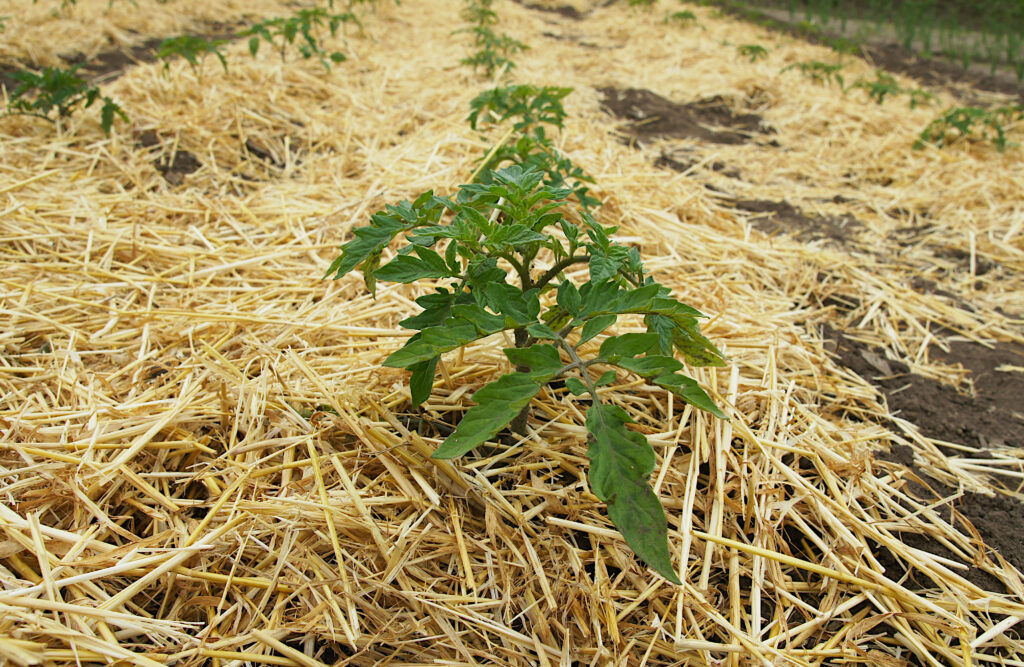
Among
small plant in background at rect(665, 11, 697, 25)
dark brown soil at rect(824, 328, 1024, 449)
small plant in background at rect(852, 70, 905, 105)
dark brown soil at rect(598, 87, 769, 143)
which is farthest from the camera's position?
small plant in background at rect(665, 11, 697, 25)

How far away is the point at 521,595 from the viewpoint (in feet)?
3.76

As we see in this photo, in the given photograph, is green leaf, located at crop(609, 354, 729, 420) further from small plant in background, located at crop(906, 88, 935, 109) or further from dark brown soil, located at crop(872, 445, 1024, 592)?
small plant in background, located at crop(906, 88, 935, 109)

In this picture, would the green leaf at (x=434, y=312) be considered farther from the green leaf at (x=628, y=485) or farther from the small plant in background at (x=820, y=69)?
the small plant in background at (x=820, y=69)

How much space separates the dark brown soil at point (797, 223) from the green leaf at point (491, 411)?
248cm

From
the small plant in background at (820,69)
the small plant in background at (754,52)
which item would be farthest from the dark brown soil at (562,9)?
the small plant in background at (820,69)

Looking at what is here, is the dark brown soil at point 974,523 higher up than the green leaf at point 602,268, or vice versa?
the green leaf at point 602,268

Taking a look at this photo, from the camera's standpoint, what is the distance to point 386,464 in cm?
131

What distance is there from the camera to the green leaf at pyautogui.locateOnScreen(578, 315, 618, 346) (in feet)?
3.63

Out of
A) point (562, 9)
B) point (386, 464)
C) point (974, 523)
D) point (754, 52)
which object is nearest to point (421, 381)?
point (386, 464)

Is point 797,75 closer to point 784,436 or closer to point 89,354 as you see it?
point 784,436

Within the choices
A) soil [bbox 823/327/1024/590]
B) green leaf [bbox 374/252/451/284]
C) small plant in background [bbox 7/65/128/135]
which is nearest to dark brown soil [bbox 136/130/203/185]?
small plant in background [bbox 7/65/128/135]

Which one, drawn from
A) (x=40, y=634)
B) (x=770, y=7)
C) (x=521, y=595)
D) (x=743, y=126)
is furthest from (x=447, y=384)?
(x=770, y=7)

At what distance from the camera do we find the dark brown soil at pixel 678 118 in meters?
4.58

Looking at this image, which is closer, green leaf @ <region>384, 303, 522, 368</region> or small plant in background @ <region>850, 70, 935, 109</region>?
green leaf @ <region>384, 303, 522, 368</region>
